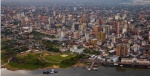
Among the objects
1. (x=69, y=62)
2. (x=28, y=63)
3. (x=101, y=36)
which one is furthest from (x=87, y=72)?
(x=101, y=36)

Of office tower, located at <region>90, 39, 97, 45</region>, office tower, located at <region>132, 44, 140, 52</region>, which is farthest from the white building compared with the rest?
office tower, located at <region>132, 44, 140, 52</region>

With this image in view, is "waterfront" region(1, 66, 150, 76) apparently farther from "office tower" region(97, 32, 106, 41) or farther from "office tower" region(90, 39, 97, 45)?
"office tower" region(97, 32, 106, 41)

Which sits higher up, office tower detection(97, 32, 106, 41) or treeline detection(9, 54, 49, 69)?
treeline detection(9, 54, 49, 69)

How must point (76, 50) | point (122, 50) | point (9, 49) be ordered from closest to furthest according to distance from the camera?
1. point (122, 50)
2. point (9, 49)
3. point (76, 50)

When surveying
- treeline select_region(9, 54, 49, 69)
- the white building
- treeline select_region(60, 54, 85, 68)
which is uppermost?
treeline select_region(9, 54, 49, 69)

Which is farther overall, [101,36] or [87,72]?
[101,36]

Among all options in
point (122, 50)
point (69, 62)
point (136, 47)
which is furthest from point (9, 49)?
point (136, 47)

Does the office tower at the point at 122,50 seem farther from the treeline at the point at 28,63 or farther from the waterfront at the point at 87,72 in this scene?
the treeline at the point at 28,63

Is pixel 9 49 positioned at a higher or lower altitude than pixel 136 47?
higher

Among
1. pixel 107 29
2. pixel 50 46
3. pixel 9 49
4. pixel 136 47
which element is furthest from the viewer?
pixel 107 29

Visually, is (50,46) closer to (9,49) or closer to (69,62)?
(9,49)

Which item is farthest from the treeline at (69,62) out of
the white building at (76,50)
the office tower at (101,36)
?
the office tower at (101,36)
